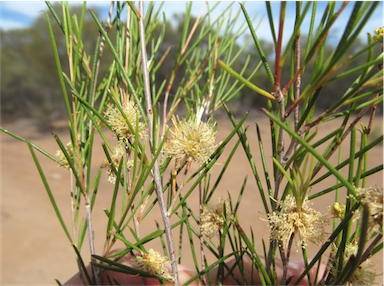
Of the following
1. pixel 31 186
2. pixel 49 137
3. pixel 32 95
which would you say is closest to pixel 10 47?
pixel 32 95

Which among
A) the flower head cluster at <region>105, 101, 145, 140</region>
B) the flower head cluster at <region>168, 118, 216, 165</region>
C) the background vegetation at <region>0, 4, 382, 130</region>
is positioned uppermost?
the background vegetation at <region>0, 4, 382, 130</region>

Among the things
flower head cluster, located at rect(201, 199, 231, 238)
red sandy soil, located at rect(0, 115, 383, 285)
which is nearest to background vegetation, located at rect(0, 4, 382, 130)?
red sandy soil, located at rect(0, 115, 383, 285)

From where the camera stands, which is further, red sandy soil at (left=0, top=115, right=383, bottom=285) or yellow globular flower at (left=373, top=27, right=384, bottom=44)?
red sandy soil at (left=0, top=115, right=383, bottom=285)

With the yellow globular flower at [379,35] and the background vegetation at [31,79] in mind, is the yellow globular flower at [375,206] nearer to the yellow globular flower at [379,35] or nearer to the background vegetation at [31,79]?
the yellow globular flower at [379,35]

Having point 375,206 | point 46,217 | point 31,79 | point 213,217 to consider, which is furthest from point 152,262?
point 31,79

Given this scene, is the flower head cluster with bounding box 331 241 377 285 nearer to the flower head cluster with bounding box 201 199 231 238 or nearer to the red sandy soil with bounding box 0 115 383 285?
the flower head cluster with bounding box 201 199 231 238
